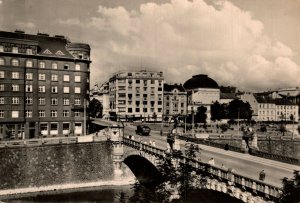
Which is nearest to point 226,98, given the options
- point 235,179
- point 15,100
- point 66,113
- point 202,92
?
point 202,92

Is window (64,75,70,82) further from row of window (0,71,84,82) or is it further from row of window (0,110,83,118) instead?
row of window (0,110,83,118)

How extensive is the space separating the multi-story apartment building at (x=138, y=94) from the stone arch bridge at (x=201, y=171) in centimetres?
5603

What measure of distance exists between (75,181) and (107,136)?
8.51 m

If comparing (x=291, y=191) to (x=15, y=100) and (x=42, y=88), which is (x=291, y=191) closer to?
(x=15, y=100)

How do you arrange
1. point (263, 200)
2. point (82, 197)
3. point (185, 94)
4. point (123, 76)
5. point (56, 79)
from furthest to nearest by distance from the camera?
point (185, 94), point (123, 76), point (56, 79), point (82, 197), point (263, 200)

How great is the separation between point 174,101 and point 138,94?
14.8 m

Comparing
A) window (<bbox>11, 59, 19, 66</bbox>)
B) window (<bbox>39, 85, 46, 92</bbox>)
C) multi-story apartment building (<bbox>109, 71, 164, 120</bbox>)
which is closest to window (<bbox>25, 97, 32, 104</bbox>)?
window (<bbox>39, 85, 46, 92</bbox>)

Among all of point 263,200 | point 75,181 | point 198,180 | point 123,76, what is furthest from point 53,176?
point 123,76

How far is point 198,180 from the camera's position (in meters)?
29.8

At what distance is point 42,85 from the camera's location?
61.1 metres

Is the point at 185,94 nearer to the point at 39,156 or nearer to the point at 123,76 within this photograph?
the point at 123,76

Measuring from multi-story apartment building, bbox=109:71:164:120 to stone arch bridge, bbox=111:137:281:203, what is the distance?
56033 millimetres

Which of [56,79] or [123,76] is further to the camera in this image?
[123,76]

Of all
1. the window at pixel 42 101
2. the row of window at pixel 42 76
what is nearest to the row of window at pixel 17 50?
the row of window at pixel 42 76
